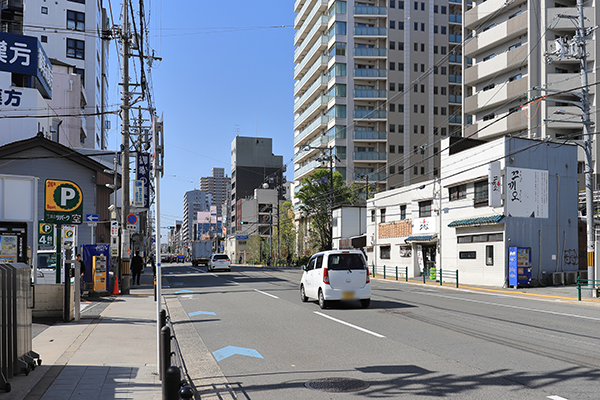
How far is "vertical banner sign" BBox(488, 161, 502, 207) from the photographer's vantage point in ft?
92.5

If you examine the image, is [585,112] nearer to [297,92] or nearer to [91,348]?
[91,348]

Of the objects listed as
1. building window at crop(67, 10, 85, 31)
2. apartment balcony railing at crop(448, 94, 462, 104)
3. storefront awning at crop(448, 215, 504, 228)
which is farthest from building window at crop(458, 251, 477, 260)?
building window at crop(67, 10, 85, 31)

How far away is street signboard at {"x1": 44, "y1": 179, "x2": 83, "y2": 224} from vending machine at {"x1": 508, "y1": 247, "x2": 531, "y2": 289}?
21215 millimetres

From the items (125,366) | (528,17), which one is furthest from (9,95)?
(528,17)

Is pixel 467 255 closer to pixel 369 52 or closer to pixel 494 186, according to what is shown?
pixel 494 186

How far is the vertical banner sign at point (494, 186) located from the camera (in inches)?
1110

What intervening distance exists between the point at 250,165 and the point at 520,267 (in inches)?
4039

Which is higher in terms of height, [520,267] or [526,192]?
[526,192]

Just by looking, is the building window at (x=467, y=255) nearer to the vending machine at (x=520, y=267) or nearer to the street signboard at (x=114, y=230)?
the vending machine at (x=520, y=267)

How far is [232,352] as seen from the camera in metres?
9.59

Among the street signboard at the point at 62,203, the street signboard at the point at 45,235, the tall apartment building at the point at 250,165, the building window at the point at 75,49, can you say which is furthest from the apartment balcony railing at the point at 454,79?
the street signboard at the point at 62,203

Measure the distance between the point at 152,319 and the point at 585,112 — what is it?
19.9 meters

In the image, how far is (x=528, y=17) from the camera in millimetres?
48281

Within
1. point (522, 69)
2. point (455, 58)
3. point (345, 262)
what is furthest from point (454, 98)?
point (345, 262)
